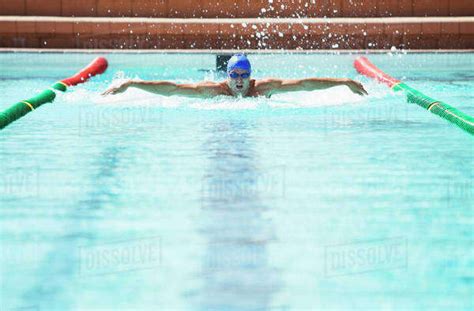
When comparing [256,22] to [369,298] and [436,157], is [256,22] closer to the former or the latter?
[436,157]

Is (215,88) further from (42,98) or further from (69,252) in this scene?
(69,252)

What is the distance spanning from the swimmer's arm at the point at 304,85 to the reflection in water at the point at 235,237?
6.66 feet

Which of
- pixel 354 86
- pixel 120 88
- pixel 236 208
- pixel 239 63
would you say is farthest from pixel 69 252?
pixel 354 86

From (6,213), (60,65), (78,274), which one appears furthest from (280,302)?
(60,65)

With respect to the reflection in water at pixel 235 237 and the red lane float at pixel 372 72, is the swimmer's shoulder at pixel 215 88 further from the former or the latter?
the red lane float at pixel 372 72

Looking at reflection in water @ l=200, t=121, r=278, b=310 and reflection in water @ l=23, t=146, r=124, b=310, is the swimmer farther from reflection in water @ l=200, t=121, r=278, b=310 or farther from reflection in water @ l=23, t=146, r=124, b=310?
reflection in water @ l=23, t=146, r=124, b=310

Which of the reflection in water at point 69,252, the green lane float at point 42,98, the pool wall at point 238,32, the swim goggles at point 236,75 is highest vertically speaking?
the pool wall at point 238,32

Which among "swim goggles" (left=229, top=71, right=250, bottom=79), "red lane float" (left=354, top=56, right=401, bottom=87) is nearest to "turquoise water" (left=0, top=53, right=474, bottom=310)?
"swim goggles" (left=229, top=71, right=250, bottom=79)

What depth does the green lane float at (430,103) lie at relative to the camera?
19.8 feet

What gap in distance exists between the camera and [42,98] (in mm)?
7684

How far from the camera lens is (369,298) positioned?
102 inches

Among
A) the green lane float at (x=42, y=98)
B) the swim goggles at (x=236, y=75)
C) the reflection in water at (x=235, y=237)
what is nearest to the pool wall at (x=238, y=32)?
the green lane float at (x=42, y=98)

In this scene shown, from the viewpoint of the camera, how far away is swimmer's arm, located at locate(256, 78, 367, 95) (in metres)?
6.99

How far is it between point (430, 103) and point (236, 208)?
377 centimetres
